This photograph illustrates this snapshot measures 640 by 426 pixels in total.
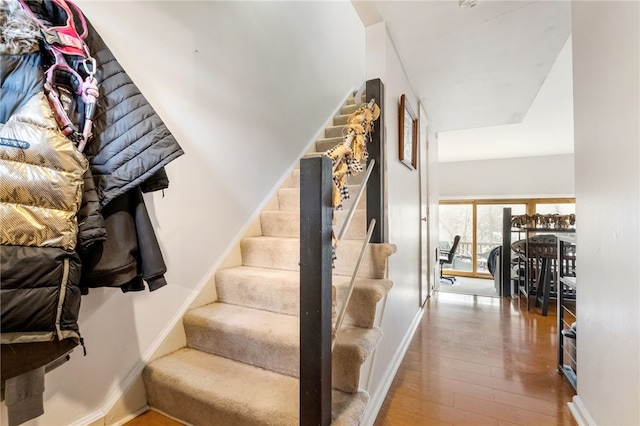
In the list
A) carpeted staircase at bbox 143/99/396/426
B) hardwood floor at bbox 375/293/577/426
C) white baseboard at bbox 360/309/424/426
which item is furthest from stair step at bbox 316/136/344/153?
hardwood floor at bbox 375/293/577/426

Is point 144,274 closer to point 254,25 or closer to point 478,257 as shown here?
point 254,25

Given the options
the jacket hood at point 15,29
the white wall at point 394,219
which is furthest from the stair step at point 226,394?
the jacket hood at point 15,29

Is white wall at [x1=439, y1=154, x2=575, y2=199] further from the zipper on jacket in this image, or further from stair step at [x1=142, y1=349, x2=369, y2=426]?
the zipper on jacket

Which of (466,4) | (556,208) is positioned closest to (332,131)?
(466,4)

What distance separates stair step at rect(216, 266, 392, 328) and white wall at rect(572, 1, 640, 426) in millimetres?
885

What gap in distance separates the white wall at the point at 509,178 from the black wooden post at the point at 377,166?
5619mm

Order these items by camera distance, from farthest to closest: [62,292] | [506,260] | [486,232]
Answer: [486,232] < [506,260] < [62,292]

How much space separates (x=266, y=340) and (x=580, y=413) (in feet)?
5.37

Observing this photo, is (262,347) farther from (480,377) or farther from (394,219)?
(480,377)

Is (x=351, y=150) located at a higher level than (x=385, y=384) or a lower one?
higher

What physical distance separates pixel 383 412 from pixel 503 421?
62cm

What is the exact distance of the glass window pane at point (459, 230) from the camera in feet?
21.6

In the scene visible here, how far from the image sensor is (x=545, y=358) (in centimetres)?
214

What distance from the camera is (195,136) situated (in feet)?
5.32
